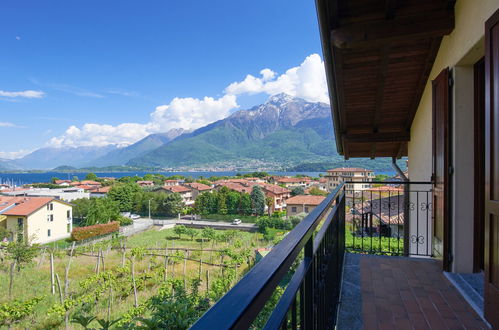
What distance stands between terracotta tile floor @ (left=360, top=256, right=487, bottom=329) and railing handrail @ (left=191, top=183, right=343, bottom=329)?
2179 mm

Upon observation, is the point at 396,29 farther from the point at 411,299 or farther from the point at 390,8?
the point at 411,299

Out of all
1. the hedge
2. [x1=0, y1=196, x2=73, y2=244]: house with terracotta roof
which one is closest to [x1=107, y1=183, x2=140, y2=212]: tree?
[x1=0, y1=196, x2=73, y2=244]: house with terracotta roof

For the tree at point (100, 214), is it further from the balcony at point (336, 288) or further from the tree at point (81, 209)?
the balcony at point (336, 288)

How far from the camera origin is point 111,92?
339 ft

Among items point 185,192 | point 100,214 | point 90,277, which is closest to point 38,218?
point 100,214

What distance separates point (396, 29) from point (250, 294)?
137 inches

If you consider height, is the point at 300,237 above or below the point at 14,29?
below

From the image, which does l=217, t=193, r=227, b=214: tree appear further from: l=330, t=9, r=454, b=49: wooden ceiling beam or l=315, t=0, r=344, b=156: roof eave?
l=330, t=9, r=454, b=49: wooden ceiling beam

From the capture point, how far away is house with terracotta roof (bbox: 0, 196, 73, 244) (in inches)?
993

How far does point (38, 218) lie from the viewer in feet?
87.5

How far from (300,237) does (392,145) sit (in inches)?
256

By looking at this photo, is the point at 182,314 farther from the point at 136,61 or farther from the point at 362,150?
the point at 136,61

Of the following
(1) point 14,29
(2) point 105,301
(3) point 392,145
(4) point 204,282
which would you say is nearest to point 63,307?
(2) point 105,301

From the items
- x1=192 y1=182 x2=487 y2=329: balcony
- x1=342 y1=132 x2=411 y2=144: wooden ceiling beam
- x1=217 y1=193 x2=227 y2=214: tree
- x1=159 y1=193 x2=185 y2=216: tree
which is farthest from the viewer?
x1=159 y1=193 x2=185 y2=216: tree
